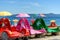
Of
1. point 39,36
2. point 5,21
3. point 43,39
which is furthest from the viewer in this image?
point 39,36

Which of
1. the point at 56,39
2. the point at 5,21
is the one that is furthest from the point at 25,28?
the point at 56,39

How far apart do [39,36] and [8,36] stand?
3.52 m

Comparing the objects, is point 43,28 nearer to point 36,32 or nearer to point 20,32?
point 36,32

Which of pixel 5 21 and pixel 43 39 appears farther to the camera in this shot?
pixel 43 39

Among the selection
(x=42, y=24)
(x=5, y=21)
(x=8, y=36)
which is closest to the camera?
(x=8, y=36)

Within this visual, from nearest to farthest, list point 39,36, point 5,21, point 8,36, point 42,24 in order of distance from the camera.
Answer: point 8,36
point 5,21
point 39,36
point 42,24

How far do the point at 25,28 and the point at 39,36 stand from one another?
2.20 meters

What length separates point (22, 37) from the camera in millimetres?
13070

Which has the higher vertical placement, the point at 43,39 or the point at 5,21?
the point at 5,21

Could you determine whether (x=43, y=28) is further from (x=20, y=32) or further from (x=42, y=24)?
(x=20, y=32)

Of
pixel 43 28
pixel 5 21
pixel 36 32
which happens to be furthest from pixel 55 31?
pixel 5 21

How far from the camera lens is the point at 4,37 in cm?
1270

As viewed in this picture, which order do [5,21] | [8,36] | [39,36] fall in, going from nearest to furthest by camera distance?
[8,36], [5,21], [39,36]

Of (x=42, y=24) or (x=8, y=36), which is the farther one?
(x=42, y=24)
